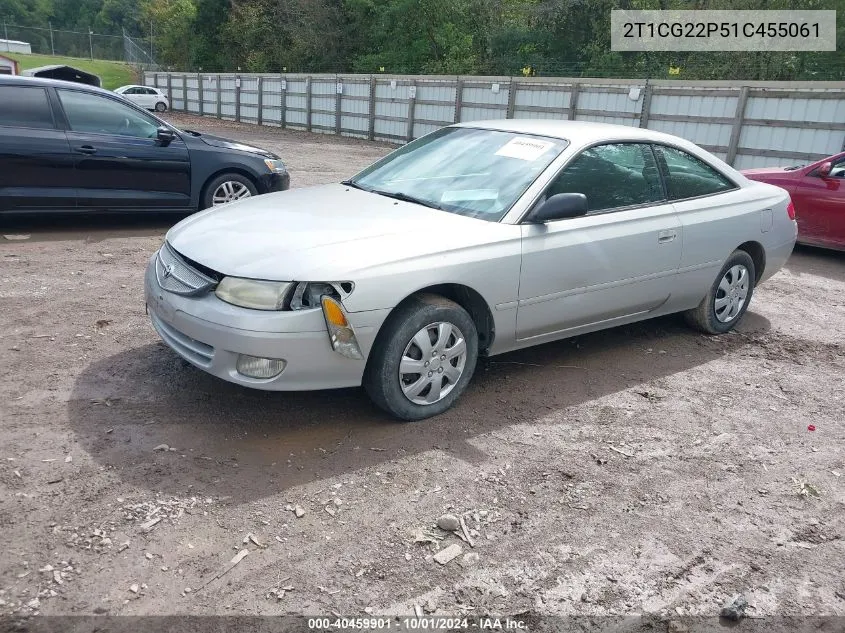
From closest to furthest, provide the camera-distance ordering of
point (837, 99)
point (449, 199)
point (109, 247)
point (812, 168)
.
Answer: point (449, 199), point (109, 247), point (812, 168), point (837, 99)

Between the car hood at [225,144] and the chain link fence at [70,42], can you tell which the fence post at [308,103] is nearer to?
the car hood at [225,144]

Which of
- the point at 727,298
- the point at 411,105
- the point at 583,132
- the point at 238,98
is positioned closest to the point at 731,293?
the point at 727,298

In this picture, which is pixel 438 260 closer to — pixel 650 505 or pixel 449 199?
pixel 449 199

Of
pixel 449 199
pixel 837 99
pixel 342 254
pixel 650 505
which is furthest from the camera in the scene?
pixel 837 99

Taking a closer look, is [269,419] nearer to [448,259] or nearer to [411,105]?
[448,259]

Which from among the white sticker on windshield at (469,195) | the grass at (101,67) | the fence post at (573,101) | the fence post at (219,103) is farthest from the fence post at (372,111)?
the grass at (101,67)

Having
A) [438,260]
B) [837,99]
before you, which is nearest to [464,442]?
[438,260]

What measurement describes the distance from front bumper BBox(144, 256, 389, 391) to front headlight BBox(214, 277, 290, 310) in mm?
37

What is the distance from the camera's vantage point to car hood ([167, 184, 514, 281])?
3.78 meters

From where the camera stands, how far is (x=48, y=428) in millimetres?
3859

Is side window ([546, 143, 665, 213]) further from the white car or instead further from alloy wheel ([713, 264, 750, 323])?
the white car

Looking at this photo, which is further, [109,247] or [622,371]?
[109,247]

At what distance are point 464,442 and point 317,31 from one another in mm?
43147

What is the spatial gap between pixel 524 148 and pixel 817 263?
5990mm
